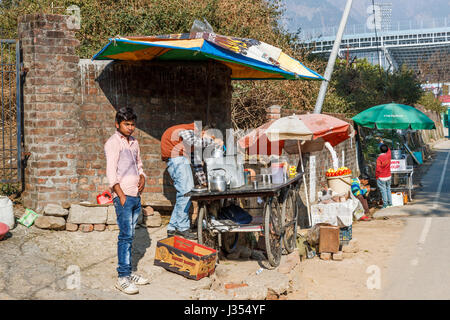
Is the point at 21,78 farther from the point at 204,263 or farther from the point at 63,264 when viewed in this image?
the point at 204,263

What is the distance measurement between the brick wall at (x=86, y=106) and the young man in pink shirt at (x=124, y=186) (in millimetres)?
3078

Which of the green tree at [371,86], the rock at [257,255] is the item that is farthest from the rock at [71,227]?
the green tree at [371,86]

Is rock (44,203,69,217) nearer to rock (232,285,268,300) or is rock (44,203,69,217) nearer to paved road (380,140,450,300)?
rock (232,285,268,300)

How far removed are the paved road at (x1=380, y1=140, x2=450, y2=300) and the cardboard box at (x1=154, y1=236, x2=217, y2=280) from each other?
224 centimetres

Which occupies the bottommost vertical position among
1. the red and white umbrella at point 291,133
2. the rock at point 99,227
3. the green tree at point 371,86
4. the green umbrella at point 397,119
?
the rock at point 99,227

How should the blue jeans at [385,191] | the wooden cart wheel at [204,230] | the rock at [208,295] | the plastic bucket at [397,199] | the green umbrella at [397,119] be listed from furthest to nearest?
the green umbrella at [397,119], the plastic bucket at [397,199], the blue jeans at [385,191], the wooden cart wheel at [204,230], the rock at [208,295]

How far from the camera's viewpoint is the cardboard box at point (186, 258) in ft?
21.2

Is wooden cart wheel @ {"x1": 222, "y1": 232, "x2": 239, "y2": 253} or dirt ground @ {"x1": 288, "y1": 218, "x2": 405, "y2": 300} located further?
wooden cart wheel @ {"x1": 222, "y1": 232, "x2": 239, "y2": 253}

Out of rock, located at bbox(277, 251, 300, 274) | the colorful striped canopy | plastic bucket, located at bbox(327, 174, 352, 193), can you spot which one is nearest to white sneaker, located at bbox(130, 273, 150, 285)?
rock, located at bbox(277, 251, 300, 274)

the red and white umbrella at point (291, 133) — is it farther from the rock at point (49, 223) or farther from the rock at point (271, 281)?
the rock at point (49, 223)

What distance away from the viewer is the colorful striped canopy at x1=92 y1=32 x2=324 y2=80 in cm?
717

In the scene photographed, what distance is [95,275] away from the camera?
6.38 metres

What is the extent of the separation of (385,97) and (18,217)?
86.2ft
